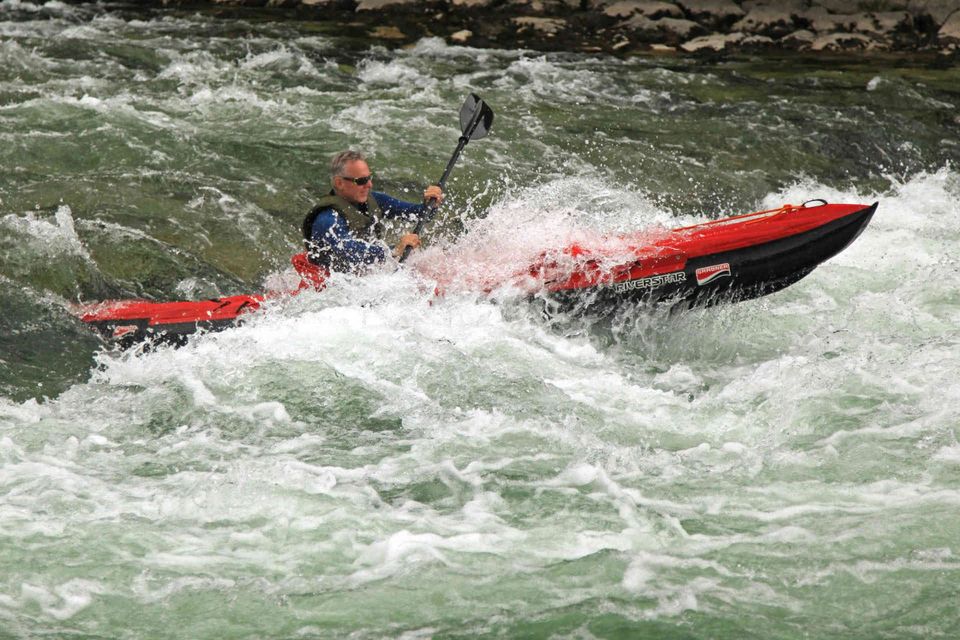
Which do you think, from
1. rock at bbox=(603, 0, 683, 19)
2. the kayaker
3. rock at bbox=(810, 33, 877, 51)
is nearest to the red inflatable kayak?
the kayaker

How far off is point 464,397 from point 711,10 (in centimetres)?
885

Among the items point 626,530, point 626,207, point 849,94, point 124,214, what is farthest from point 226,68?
point 626,530

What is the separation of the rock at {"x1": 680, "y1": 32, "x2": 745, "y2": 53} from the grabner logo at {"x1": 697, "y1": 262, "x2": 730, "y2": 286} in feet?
21.3

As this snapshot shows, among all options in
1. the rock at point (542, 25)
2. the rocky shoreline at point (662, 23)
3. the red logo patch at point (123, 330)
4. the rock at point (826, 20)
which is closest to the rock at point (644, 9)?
the rocky shoreline at point (662, 23)

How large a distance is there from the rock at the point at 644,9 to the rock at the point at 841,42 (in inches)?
60.8

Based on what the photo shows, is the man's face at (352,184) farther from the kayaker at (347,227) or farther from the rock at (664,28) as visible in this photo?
the rock at (664,28)

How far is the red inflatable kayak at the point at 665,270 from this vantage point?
18.4 ft

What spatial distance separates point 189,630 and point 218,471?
998 millimetres

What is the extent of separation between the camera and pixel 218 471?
4.43 meters

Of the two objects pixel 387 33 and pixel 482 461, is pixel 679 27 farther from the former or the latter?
pixel 482 461

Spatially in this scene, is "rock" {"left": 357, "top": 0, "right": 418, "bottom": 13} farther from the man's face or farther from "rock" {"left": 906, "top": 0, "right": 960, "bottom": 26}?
the man's face

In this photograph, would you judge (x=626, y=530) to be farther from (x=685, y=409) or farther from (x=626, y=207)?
(x=626, y=207)

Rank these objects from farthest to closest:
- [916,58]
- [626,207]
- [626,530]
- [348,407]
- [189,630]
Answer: [916,58] → [626,207] → [348,407] → [626,530] → [189,630]

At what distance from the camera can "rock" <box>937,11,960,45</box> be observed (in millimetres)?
11797
